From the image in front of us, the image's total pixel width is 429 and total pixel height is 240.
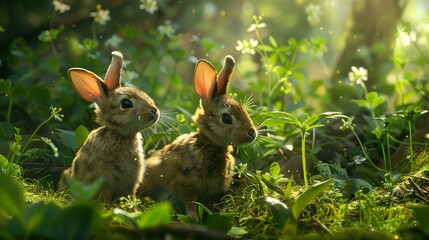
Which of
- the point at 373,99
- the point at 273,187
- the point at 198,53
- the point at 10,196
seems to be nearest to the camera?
the point at 10,196

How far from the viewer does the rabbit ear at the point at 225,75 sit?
11.1 ft

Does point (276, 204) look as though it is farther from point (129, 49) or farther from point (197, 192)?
point (129, 49)

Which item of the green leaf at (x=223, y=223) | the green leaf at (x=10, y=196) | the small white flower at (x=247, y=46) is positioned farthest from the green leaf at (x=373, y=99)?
the green leaf at (x=10, y=196)

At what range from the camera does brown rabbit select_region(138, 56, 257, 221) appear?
3.36 meters

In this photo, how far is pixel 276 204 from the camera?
8.46 ft

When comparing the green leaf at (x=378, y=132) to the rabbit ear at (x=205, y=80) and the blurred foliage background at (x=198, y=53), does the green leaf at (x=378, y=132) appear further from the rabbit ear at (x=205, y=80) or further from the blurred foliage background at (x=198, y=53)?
the rabbit ear at (x=205, y=80)

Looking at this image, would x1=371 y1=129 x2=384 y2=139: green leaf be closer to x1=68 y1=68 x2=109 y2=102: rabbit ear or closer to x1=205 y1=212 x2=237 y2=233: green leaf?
x1=205 y1=212 x2=237 y2=233: green leaf

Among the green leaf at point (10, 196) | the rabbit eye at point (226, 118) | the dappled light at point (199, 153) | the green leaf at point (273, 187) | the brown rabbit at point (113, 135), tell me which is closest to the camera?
the green leaf at point (10, 196)

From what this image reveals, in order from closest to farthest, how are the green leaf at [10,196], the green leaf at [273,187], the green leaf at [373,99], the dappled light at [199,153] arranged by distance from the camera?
the green leaf at [10,196] → the dappled light at [199,153] → the green leaf at [273,187] → the green leaf at [373,99]

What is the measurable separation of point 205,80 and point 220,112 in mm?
202

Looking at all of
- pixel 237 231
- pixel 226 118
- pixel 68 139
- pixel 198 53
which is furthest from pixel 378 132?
pixel 198 53

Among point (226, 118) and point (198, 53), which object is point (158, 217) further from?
point (198, 53)

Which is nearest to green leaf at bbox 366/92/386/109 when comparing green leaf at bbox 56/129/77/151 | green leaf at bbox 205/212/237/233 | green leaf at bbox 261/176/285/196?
green leaf at bbox 261/176/285/196

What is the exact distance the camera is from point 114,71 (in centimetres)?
338
